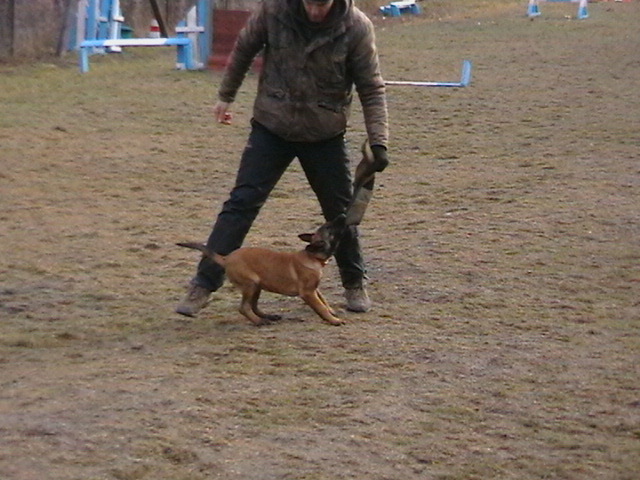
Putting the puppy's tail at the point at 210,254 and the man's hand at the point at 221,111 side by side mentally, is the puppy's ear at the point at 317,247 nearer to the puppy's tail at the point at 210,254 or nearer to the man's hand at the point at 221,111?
the puppy's tail at the point at 210,254

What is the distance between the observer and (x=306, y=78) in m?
6.77

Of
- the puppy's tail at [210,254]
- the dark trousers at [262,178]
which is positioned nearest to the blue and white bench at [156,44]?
the dark trousers at [262,178]

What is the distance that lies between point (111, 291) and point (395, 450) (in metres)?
3.01

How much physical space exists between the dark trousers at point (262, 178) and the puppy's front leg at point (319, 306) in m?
0.47

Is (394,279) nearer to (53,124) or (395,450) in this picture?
(395,450)

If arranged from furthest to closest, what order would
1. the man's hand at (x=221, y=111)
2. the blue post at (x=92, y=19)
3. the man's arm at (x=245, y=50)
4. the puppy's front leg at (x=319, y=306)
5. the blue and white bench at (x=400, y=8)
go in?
the blue and white bench at (x=400, y=8) → the blue post at (x=92, y=19) → the man's hand at (x=221, y=111) → the puppy's front leg at (x=319, y=306) → the man's arm at (x=245, y=50)

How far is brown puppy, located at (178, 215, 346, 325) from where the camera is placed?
6.84 m

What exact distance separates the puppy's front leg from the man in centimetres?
46

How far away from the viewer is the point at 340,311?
289 inches

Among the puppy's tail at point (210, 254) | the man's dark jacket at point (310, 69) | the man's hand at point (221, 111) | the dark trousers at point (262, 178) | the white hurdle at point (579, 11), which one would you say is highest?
the man's dark jacket at point (310, 69)

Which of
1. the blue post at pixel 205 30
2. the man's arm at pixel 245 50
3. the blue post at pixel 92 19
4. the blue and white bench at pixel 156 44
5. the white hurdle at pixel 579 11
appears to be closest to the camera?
the man's arm at pixel 245 50

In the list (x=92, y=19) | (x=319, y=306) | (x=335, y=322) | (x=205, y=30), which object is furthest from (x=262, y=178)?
(x=92, y=19)

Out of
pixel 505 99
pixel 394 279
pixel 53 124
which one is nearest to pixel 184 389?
pixel 394 279

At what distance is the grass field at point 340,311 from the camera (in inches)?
203
